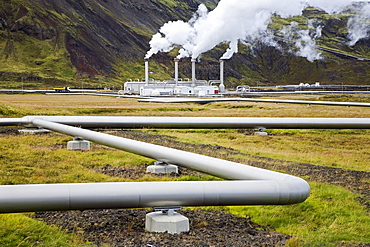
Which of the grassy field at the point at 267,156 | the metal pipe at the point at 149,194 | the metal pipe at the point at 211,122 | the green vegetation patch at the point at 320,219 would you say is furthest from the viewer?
the metal pipe at the point at 211,122

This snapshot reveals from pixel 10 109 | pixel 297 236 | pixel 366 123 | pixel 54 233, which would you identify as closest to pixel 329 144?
pixel 366 123

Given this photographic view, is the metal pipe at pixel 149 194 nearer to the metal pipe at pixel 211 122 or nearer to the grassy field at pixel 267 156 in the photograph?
the grassy field at pixel 267 156

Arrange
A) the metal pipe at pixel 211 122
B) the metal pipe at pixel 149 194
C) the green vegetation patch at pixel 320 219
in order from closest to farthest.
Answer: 1. the metal pipe at pixel 149 194
2. the green vegetation patch at pixel 320 219
3. the metal pipe at pixel 211 122

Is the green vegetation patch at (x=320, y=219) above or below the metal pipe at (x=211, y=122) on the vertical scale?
below

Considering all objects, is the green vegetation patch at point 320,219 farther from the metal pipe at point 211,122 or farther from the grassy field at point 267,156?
the metal pipe at point 211,122

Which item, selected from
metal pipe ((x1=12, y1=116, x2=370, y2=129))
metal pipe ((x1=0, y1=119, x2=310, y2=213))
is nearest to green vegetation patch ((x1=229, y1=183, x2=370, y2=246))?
metal pipe ((x1=0, y1=119, x2=310, y2=213))

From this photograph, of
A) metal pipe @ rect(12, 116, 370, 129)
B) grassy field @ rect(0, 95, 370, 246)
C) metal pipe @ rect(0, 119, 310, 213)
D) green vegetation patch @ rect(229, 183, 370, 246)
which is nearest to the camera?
metal pipe @ rect(0, 119, 310, 213)

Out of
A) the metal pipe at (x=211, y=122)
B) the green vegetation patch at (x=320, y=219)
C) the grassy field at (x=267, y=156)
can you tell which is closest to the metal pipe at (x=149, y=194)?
the grassy field at (x=267, y=156)

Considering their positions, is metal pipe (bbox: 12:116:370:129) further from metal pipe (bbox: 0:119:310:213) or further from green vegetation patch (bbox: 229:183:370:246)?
metal pipe (bbox: 0:119:310:213)

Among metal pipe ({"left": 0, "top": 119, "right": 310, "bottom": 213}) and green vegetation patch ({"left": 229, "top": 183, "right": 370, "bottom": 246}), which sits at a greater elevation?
metal pipe ({"left": 0, "top": 119, "right": 310, "bottom": 213})

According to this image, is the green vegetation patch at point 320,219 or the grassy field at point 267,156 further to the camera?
the green vegetation patch at point 320,219

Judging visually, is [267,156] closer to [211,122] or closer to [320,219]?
[211,122]

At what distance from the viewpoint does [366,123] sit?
98.0 feet

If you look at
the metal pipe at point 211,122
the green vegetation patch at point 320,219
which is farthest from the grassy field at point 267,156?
the metal pipe at point 211,122
